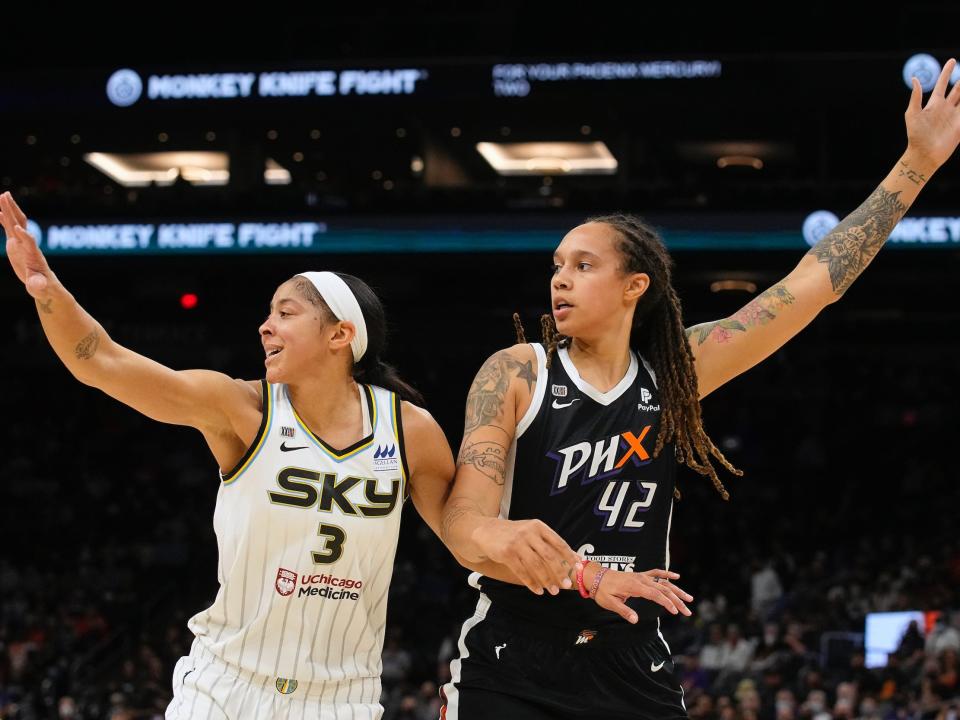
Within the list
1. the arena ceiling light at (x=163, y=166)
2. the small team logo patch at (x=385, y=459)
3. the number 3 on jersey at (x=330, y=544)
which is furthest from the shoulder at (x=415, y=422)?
the arena ceiling light at (x=163, y=166)

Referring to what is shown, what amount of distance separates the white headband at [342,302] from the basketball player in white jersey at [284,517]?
57 mm

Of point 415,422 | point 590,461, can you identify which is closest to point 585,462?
point 590,461

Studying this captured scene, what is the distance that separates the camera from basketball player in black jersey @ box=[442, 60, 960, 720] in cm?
384

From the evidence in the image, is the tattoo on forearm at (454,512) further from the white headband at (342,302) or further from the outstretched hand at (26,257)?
the outstretched hand at (26,257)

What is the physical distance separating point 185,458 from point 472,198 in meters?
7.83

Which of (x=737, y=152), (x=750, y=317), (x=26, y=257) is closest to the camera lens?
(x=26, y=257)

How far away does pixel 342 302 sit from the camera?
4188 millimetres

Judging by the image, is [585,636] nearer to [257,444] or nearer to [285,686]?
[285,686]

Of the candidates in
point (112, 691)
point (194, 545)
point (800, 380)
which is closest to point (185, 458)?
point (194, 545)

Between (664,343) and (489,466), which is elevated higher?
(664,343)

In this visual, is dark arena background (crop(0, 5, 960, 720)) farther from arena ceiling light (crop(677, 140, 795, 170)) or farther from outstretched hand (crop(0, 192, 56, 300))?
outstretched hand (crop(0, 192, 56, 300))

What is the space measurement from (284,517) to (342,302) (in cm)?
72

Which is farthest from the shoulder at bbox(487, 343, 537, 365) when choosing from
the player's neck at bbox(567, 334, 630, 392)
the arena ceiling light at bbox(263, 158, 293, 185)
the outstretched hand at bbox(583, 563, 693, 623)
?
the arena ceiling light at bbox(263, 158, 293, 185)

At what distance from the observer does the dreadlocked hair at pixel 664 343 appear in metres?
4.16
